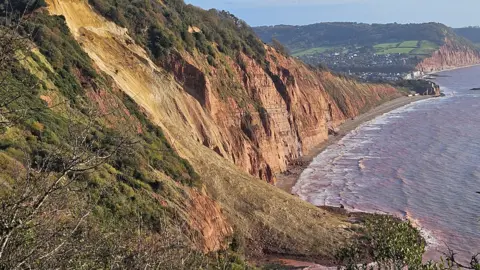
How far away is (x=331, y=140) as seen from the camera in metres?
83.9

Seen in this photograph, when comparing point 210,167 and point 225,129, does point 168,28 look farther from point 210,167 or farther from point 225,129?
point 210,167

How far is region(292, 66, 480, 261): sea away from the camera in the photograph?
142 ft

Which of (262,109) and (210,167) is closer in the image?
(210,167)

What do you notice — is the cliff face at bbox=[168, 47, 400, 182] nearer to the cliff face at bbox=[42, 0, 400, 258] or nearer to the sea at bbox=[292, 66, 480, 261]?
the cliff face at bbox=[42, 0, 400, 258]

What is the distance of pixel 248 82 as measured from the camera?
6347cm

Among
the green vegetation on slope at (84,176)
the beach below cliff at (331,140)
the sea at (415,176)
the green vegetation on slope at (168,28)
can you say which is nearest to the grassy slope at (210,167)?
the green vegetation on slope at (168,28)

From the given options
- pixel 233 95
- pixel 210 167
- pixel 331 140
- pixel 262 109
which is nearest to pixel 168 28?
pixel 233 95

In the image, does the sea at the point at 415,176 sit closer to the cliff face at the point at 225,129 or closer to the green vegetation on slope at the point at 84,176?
the cliff face at the point at 225,129

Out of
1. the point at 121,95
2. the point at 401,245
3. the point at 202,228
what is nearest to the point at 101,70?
the point at 121,95

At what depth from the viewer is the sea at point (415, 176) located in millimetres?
43156

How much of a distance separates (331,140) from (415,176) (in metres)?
26.1

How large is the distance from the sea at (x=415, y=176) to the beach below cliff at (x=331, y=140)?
110 cm

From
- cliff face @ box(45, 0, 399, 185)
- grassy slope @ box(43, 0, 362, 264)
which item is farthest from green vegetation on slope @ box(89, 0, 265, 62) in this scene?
grassy slope @ box(43, 0, 362, 264)

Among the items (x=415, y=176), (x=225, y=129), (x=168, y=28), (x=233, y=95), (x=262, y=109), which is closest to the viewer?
(x=225, y=129)
